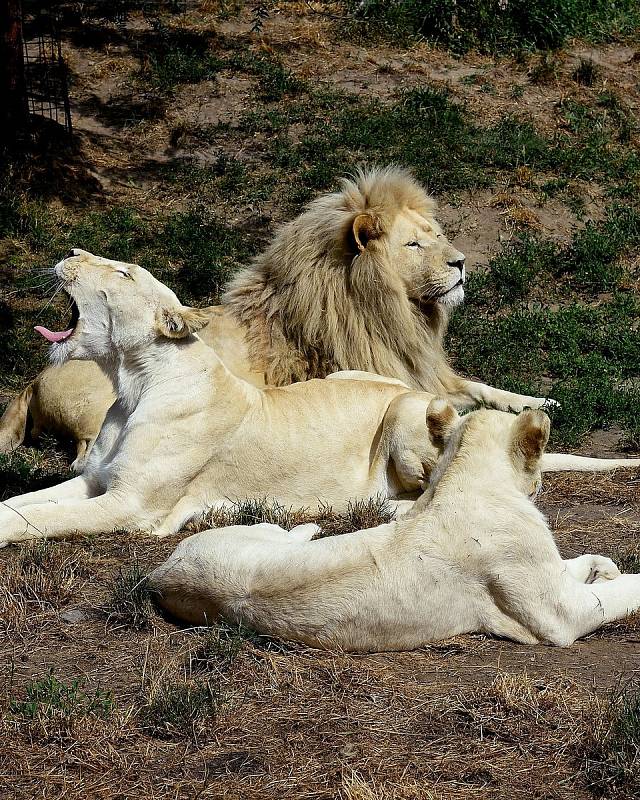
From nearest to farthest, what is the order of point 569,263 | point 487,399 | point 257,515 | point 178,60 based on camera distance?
1. point 257,515
2. point 487,399
3. point 569,263
4. point 178,60

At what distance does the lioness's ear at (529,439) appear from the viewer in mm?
4352

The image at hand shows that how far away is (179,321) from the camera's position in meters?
5.82

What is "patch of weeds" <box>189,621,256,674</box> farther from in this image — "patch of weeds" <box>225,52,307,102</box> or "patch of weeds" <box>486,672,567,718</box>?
"patch of weeds" <box>225,52,307,102</box>

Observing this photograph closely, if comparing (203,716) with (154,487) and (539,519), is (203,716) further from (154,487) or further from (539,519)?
(154,487)

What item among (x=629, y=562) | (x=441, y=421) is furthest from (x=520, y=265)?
(x=441, y=421)

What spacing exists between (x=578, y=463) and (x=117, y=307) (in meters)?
2.98

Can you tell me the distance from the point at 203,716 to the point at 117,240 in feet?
26.3

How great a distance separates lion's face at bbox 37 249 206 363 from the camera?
5902 mm

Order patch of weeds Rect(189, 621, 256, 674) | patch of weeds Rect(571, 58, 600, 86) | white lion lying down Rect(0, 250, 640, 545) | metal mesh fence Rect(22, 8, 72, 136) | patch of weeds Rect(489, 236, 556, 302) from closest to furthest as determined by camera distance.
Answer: patch of weeds Rect(189, 621, 256, 674) → white lion lying down Rect(0, 250, 640, 545) → patch of weeds Rect(489, 236, 556, 302) → metal mesh fence Rect(22, 8, 72, 136) → patch of weeds Rect(571, 58, 600, 86)

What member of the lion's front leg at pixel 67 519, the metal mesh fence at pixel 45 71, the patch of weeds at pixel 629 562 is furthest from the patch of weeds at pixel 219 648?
the metal mesh fence at pixel 45 71

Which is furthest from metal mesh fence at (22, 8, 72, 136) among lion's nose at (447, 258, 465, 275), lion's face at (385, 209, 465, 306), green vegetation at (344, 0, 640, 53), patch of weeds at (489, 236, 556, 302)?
lion's nose at (447, 258, 465, 275)

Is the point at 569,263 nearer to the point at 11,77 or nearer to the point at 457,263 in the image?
the point at 457,263

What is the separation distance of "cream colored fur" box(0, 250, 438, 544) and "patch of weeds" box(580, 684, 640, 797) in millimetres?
2517

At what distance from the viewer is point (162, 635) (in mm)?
4406
